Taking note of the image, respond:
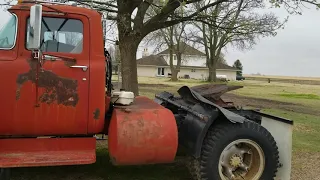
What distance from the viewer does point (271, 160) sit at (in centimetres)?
490

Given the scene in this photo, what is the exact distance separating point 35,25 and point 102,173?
260 centimetres

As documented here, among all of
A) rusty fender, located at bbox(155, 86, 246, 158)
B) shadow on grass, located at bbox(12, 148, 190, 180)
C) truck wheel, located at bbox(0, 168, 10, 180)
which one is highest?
rusty fender, located at bbox(155, 86, 246, 158)

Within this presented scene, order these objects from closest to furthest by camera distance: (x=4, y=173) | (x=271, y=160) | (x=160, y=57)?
(x=4, y=173) → (x=271, y=160) → (x=160, y=57)

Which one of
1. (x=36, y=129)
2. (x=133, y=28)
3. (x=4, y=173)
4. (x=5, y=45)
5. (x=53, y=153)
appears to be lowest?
(x=4, y=173)

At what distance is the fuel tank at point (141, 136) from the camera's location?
4383mm

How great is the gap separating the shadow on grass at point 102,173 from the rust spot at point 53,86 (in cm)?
145

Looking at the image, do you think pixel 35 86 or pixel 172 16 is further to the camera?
pixel 172 16

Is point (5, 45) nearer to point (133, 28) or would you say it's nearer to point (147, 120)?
point (147, 120)

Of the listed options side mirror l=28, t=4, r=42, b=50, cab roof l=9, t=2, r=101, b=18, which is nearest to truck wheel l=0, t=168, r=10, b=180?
side mirror l=28, t=4, r=42, b=50

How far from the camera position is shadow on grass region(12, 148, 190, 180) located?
209 inches

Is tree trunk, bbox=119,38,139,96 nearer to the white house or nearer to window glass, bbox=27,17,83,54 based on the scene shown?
window glass, bbox=27,17,83,54

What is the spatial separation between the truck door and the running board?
12 centimetres

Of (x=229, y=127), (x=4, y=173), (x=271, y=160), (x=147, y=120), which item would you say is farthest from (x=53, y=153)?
(x=271, y=160)

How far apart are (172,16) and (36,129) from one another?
823cm
